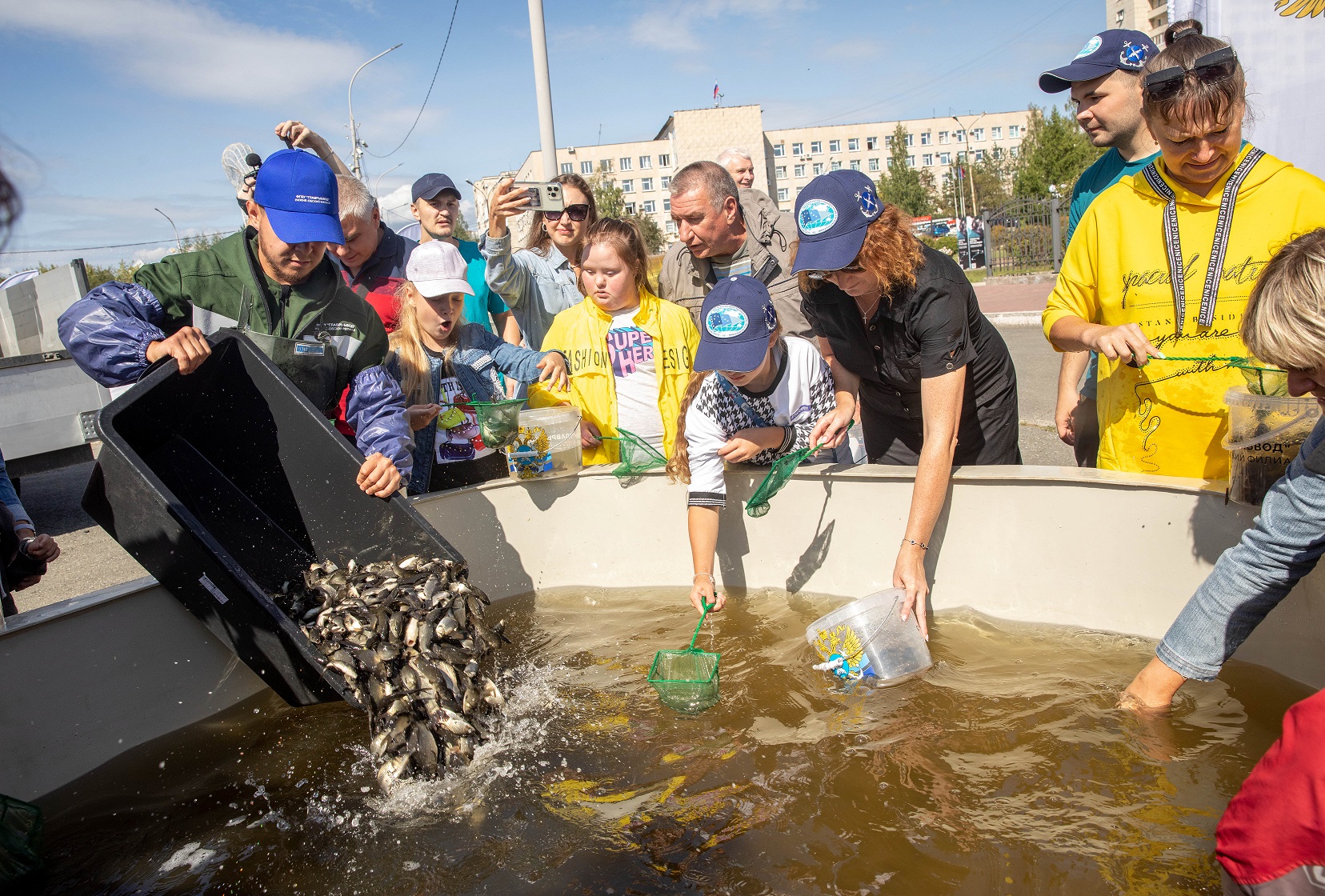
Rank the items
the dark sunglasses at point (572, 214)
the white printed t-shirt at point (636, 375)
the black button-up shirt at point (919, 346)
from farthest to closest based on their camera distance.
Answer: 1. the dark sunglasses at point (572, 214)
2. the white printed t-shirt at point (636, 375)
3. the black button-up shirt at point (919, 346)

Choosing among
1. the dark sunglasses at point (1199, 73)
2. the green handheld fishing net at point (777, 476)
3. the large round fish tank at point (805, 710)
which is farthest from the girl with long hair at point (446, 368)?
the dark sunglasses at point (1199, 73)

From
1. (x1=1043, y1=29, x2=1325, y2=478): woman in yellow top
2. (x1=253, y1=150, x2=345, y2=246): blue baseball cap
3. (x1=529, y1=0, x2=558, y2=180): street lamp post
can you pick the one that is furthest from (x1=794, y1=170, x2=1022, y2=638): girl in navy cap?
(x1=529, y1=0, x2=558, y2=180): street lamp post

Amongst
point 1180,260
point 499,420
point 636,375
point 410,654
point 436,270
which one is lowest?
point 410,654

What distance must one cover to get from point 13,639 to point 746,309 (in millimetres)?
2514

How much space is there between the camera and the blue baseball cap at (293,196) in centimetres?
304

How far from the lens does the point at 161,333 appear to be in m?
2.97

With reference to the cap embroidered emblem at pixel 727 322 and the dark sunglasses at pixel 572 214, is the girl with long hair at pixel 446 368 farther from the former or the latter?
the cap embroidered emblem at pixel 727 322

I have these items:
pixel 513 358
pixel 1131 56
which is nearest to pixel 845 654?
pixel 513 358

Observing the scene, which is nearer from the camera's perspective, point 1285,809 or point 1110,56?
point 1285,809

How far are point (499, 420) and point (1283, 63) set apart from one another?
177 inches

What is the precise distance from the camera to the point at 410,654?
2.69 m

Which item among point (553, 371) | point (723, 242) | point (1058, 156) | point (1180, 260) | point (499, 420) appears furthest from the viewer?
point (1058, 156)

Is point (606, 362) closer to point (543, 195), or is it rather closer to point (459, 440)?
point (459, 440)

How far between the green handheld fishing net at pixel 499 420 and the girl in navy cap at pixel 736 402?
75 centimetres
